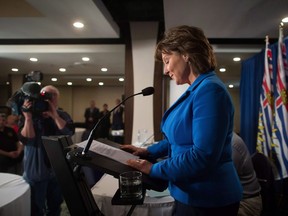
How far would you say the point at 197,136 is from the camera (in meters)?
0.81

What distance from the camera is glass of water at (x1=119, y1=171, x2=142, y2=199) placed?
0.81m

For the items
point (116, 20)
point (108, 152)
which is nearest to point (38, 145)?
point (108, 152)

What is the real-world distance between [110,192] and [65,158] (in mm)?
819

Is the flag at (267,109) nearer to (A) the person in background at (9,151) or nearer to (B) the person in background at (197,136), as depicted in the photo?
(B) the person in background at (197,136)

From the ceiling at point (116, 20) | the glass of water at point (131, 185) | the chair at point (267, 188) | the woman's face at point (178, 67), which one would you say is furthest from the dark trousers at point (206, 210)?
the ceiling at point (116, 20)

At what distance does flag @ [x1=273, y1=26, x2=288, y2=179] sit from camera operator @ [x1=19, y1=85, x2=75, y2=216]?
2.25 m

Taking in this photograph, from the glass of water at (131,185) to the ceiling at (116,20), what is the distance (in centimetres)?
222

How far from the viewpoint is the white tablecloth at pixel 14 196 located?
149 cm

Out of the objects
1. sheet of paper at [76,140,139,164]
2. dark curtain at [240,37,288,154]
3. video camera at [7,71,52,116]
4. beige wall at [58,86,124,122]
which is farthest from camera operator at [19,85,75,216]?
beige wall at [58,86,124,122]

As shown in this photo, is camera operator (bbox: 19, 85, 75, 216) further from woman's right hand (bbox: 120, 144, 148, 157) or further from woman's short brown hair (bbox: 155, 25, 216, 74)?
woman's short brown hair (bbox: 155, 25, 216, 74)

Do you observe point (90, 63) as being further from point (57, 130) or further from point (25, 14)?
point (57, 130)

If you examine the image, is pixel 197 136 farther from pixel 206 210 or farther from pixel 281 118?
pixel 281 118

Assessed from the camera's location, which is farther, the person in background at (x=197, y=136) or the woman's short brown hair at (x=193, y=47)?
the woman's short brown hair at (x=193, y=47)

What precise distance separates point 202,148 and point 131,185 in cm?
24
